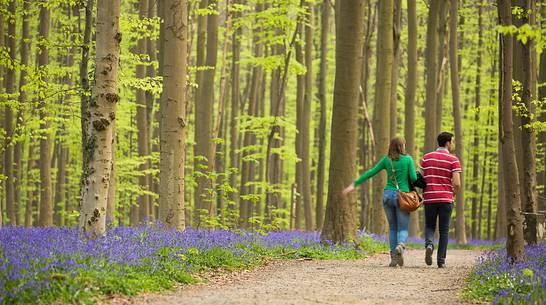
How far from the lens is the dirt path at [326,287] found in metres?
7.84

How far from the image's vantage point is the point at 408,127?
995 inches

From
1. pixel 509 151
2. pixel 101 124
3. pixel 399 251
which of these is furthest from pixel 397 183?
pixel 101 124

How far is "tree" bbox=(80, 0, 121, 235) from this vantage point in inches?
384

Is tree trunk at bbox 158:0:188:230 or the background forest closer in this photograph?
the background forest

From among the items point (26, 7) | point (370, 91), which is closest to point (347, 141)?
point (26, 7)

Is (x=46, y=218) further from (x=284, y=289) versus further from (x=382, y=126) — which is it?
(x=284, y=289)

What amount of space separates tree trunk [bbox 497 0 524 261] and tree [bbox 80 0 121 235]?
572 cm

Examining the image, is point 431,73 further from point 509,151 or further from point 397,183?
point 509,151

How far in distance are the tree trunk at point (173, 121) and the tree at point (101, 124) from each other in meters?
3.59

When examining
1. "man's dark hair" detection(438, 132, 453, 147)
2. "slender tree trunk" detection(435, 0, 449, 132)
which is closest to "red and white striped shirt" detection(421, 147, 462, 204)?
"man's dark hair" detection(438, 132, 453, 147)

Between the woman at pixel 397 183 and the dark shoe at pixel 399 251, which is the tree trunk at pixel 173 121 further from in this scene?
the dark shoe at pixel 399 251

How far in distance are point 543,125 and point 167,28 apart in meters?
7.58

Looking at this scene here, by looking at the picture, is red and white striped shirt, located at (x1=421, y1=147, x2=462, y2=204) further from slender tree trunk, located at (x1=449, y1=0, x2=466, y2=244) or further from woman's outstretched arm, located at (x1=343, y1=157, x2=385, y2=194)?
slender tree trunk, located at (x1=449, y1=0, x2=466, y2=244)

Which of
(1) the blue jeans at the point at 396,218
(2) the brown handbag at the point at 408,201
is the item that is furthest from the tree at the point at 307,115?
(2) the brown handbag at the point at 408,201
